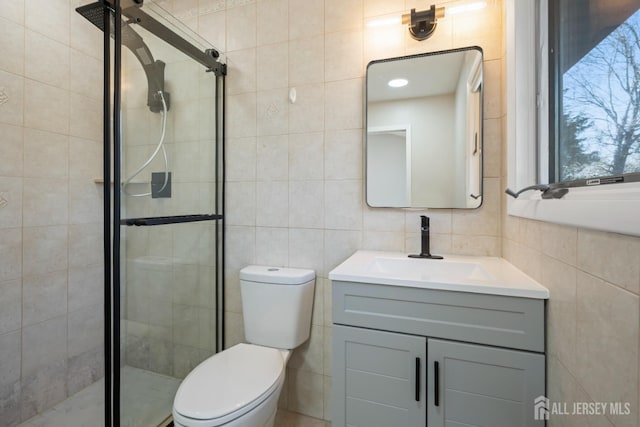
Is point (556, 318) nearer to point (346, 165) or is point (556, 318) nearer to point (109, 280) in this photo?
point (346, 165)

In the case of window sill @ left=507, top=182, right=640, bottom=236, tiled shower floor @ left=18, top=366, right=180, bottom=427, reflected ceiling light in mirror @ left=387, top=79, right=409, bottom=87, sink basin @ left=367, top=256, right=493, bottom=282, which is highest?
reflected ceiling light in mirror @ left=387, top=79, right=409, bottom=87

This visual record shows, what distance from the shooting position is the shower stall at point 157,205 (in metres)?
1.18

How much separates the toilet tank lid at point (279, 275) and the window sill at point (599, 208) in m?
1.04

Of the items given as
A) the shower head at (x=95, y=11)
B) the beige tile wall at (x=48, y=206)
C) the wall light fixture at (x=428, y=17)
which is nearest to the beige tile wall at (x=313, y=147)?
the wall light fixture at (x=428, y=17)

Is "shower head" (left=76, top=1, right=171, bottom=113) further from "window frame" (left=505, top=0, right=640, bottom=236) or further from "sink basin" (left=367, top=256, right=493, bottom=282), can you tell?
"window frame" (left=505, top=0, right=640, bottom=236)

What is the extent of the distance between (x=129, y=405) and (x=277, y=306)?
0.76 metres

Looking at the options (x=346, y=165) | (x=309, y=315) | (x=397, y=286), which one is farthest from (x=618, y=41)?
(x=309, y=315)

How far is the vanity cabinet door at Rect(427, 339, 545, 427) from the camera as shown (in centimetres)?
89

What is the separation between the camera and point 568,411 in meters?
0.76

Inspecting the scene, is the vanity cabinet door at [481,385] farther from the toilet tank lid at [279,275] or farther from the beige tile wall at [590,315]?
the toilet tank lid at [279,275]

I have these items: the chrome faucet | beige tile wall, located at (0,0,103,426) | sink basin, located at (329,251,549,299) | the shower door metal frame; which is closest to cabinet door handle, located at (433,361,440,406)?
sink basin, located at (329,251,549,299)

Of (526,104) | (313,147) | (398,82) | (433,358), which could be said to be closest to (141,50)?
(313,147)

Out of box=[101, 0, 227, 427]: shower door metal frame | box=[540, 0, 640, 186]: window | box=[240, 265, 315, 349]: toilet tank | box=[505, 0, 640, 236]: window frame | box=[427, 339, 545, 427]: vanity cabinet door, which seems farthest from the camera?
box=[240, 265, 315, 349]: toilet tank

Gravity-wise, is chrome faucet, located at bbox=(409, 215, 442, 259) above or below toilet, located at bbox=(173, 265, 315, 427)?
above
